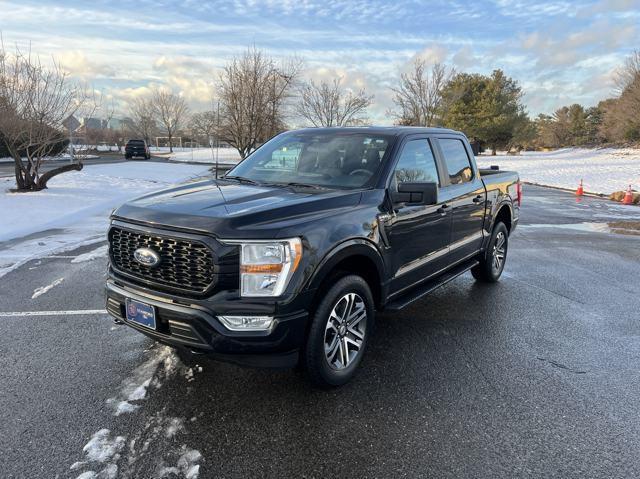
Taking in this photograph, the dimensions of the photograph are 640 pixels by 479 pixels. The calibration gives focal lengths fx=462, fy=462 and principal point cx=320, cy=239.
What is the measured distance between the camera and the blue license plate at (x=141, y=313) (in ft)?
9.77

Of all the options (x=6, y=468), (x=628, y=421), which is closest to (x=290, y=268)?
(x=6, y=468)

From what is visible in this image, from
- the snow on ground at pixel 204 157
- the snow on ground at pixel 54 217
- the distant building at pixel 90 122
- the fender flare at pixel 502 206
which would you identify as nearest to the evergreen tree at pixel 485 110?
the snow on ground at pixel 204 157

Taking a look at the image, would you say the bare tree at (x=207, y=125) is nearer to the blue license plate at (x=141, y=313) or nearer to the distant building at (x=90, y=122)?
the distant building at (x=90, y=122)

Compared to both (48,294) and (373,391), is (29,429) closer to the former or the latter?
(373,391)

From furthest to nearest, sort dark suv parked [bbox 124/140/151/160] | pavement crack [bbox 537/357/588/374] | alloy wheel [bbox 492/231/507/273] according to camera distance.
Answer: dark suv parked [bbox 124/140/151/160], alloy wheel [bbox 492/231/507/273], pavement crack [bbox 537/357/588/374]

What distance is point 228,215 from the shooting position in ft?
9.34

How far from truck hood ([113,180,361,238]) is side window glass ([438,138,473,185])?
5.56 feet

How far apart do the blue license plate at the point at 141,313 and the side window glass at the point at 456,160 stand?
3.16m

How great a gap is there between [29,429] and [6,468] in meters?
0.35

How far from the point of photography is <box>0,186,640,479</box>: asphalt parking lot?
8.44 feet

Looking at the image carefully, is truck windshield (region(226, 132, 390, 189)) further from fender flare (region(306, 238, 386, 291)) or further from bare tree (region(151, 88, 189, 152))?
bare tree (region(151, 88, 189, 152))

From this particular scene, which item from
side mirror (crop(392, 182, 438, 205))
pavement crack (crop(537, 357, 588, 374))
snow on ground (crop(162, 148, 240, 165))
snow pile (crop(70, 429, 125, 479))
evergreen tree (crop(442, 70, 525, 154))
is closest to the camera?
snow pile (crop(70, 429, 125, 479))

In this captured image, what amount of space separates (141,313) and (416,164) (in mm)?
2645

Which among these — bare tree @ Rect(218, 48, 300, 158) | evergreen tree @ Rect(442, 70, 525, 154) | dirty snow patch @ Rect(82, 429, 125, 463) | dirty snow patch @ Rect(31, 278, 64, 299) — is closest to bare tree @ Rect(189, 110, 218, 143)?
bare tree @ Rect(218, 48, 300, 158)
